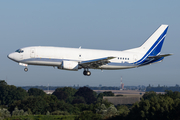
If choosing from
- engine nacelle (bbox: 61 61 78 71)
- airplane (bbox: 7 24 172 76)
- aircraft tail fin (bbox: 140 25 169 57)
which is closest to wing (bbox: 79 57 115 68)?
airplane (bbox: 7 24 172 76)

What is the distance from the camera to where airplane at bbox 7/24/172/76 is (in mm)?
62319

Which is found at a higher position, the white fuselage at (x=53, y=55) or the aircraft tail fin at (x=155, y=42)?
the aircraft tail fin at (x=155, y=42)

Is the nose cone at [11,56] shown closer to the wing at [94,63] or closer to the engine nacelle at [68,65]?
the engine nacelle at [68,65]

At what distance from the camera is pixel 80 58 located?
63.8m

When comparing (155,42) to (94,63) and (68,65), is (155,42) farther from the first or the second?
(68,65)

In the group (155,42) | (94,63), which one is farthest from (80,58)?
(155,42)

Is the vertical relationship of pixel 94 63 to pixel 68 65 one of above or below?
above

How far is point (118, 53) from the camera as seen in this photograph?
6750 centimetres

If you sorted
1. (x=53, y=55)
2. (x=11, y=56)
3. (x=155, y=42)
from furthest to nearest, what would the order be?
(x=155, y=42)
(x=11, y=56)
(x=53, y=55)

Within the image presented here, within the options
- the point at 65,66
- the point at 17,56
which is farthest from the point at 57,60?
the point at 17,56

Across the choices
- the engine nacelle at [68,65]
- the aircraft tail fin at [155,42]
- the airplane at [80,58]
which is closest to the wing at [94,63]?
the airplane at [80,58]

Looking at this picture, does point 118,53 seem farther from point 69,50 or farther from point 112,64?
point 69,50

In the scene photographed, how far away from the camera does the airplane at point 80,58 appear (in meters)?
62.3

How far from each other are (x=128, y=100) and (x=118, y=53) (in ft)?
357
